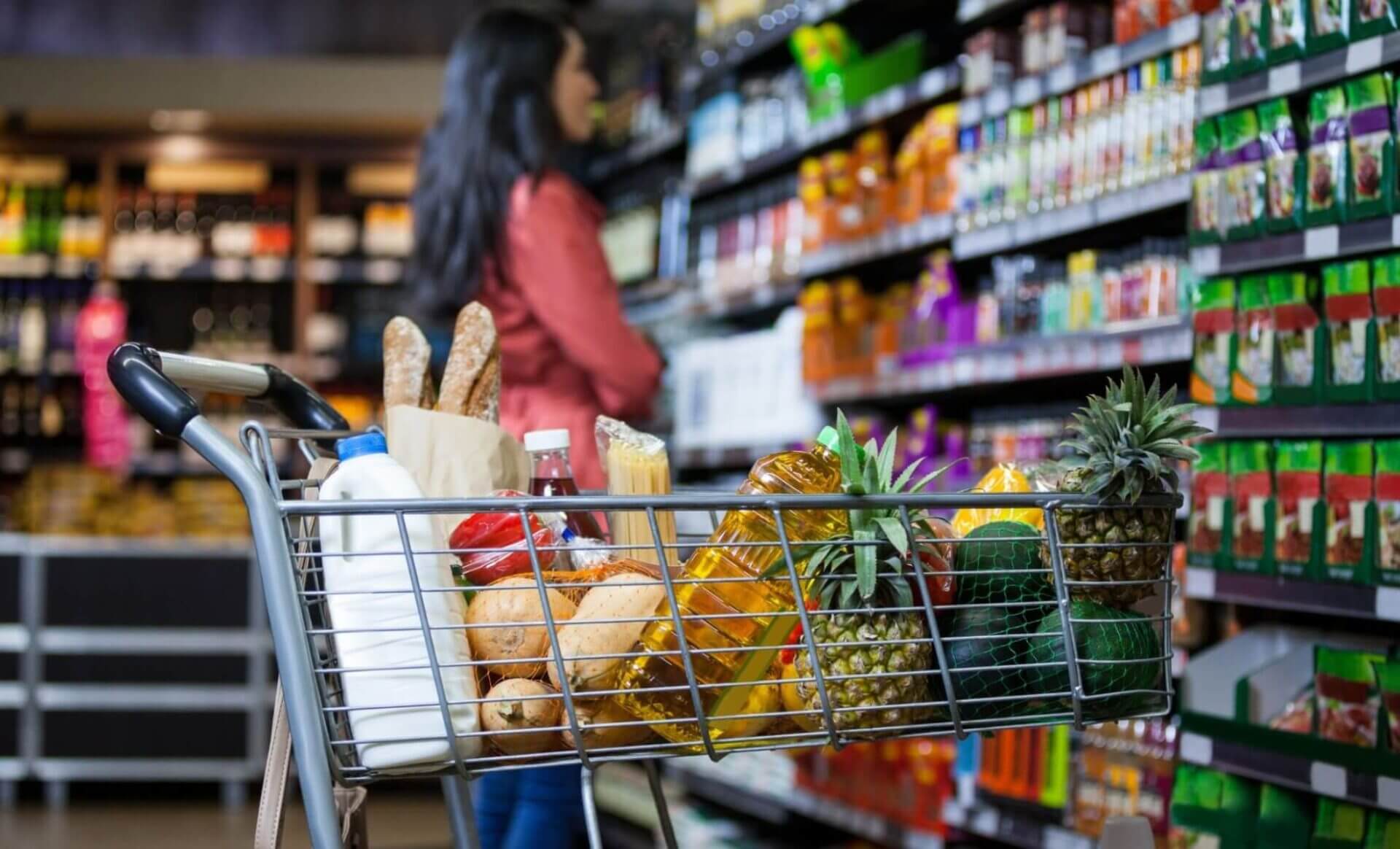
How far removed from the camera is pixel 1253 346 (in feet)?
8.27

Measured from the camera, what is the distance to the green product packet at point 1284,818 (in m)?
2.47

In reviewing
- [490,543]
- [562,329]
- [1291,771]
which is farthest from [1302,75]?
[490,543]

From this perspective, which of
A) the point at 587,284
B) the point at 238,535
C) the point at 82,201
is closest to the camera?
the point at 587,284

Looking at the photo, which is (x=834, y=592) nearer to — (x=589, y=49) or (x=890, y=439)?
(x=890, y=439)

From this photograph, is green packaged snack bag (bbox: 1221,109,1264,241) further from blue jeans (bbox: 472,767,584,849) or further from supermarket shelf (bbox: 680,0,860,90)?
supermarket shelf (bbox: 680,0,860,90)

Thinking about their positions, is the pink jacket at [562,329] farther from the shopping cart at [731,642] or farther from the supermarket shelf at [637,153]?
the supermarket shelf at [637,153]

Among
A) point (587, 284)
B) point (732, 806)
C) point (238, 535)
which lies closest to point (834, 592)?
point (587, 284)

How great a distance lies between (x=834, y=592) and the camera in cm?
131

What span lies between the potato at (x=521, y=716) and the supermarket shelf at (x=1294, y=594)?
4.63 ft

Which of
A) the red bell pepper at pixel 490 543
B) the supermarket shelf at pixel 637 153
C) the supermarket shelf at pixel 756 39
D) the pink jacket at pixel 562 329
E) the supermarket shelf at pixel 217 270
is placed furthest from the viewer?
the supermarket shelf at pixel 217 270

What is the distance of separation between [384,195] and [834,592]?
23.8 feet

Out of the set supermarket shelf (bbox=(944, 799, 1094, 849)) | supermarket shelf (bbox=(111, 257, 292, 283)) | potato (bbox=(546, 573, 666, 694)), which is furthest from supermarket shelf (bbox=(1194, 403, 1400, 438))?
supermarket shelf (bbox=(111, 257, 292, 283))

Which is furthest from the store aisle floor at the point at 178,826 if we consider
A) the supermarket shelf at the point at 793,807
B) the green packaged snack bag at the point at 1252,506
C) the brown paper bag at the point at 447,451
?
the brown paper bag at the point at 447,451

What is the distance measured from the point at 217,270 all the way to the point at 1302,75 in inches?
249
